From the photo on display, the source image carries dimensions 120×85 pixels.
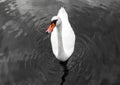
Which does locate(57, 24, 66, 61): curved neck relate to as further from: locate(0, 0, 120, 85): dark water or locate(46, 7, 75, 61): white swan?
locate(0, 0, 120, 85): dark water

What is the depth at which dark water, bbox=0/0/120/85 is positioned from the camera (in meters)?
8.98

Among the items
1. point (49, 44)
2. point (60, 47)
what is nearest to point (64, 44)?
point (60, 47)

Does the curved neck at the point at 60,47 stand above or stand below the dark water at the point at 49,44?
above

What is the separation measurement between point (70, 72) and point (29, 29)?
3.47 meters

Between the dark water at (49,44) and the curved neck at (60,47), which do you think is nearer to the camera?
the curved neck at (60,47)

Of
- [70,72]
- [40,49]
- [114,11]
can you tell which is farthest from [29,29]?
[114,11]

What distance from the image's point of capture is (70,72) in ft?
29.8

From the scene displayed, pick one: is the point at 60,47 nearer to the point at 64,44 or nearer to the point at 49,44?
the point at 64,44

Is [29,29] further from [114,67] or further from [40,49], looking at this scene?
[114,67]

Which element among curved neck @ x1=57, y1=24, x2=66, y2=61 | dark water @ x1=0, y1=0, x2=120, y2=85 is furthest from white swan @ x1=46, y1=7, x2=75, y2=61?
dark water @ x1=0, y1=0, x2=120, y2=85

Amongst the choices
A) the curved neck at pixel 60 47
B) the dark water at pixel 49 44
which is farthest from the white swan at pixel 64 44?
the dark water at pixel 49 44

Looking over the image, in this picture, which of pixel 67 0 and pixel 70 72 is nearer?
pixel 70 72

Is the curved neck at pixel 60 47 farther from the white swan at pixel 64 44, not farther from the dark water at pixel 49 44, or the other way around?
the dark water at pixel 49 44

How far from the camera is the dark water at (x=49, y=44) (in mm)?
8984
